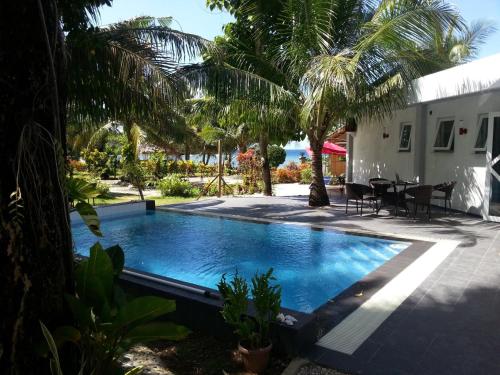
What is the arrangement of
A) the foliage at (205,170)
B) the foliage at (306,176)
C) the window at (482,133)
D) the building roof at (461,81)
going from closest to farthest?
the building roof at (461,81)
the window at (482,133)
the foliage at (306,176)
the foliage at (205,170)

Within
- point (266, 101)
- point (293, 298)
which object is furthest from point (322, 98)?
point (293, 298)

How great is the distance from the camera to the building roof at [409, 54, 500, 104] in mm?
8797

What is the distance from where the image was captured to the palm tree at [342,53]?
9992 millimetres

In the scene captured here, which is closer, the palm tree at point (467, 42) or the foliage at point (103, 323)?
the foliage at point (103, 323)

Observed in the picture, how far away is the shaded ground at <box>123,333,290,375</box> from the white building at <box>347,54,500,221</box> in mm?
8418

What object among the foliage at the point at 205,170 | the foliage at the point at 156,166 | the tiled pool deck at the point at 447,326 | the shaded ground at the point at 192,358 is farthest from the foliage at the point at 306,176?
the shaded ground at the point at 192,358

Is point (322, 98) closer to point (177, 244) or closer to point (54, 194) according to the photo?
point (177, 244)

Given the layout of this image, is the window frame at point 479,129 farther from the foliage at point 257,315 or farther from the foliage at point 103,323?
the foliage at point 103,323

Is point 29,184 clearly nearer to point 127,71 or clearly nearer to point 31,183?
point 31,183

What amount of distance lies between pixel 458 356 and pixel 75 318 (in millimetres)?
3189

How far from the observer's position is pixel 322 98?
1091cm

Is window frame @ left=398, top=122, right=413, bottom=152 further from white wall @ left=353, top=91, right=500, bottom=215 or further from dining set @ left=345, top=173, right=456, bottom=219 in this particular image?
dining set @ left=345, top=173, right=456, bottom=219

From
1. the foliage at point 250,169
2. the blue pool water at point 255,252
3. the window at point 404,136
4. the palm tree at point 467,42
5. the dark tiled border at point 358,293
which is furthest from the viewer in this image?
the palm tree at point 467,42

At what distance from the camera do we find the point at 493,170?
9961mm
